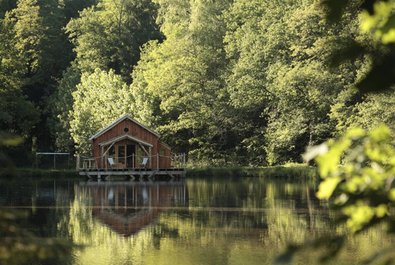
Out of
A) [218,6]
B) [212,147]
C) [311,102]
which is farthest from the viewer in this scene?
[218,6]

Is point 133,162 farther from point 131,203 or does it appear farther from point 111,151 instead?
point 131,203

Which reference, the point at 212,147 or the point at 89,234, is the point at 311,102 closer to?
the point at 212,147

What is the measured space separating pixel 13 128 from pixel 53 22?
1295 cm

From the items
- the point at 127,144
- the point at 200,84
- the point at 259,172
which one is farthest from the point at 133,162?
the point at 200,84

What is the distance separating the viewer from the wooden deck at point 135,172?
136ft

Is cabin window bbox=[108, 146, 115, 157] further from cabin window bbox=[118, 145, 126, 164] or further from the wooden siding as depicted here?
the wooden siding

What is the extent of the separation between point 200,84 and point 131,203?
80.9ft

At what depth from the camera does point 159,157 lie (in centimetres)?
4334

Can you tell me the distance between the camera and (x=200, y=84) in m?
48.8

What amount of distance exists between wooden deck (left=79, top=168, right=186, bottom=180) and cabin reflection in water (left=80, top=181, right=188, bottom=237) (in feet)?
18.9

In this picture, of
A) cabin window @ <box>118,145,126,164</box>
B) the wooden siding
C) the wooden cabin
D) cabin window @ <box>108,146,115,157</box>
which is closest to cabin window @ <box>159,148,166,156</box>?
the wooden cabin

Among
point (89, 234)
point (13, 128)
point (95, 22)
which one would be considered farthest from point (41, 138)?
point (89, 234)

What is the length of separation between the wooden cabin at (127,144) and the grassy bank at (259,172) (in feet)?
6.97

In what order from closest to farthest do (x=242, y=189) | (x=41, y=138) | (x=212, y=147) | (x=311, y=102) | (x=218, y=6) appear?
1. (x=242, y=189)
2. (x=311, y=102)
3. (x=212, y=147)
4. (x=218, y=6)
5. (x=41, y=138)
